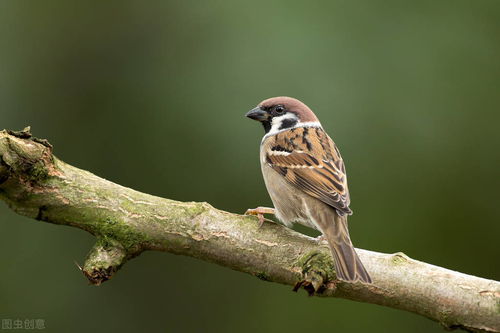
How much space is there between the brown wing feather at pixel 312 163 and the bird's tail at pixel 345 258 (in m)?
0.24

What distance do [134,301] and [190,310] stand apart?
1.28ft

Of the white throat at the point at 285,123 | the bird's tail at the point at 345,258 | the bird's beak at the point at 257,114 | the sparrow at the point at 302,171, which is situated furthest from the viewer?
the white throat at the point at 285,123

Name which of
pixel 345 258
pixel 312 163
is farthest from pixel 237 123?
pixel 345 258

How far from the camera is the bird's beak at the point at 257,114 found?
4.23 meters

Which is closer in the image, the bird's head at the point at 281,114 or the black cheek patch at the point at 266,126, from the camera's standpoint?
the bird's head at the point at 281,114

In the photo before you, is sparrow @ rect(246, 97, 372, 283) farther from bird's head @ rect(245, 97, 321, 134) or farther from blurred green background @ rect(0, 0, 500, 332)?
blurred green background @ rect(0, 0, 500, 332)

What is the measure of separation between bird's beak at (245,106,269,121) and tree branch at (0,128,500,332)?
1096mm

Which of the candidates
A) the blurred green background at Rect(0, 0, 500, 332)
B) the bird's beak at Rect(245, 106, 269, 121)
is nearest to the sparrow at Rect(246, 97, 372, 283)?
the bird's beak at Rect(245, 106, 269, 121)

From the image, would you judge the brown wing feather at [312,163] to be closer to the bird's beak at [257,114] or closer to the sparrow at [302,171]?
the sparrow at [302,171]

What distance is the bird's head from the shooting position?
4248 millimetres

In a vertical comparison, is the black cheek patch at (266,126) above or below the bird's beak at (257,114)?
below

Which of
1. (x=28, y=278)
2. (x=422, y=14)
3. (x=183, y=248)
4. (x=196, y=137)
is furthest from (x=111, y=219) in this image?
(x=422, y=14)

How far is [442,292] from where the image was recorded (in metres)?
3.02

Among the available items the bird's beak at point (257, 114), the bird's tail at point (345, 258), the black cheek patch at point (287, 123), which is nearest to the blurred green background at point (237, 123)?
the bird's beak at point (257, 114)
